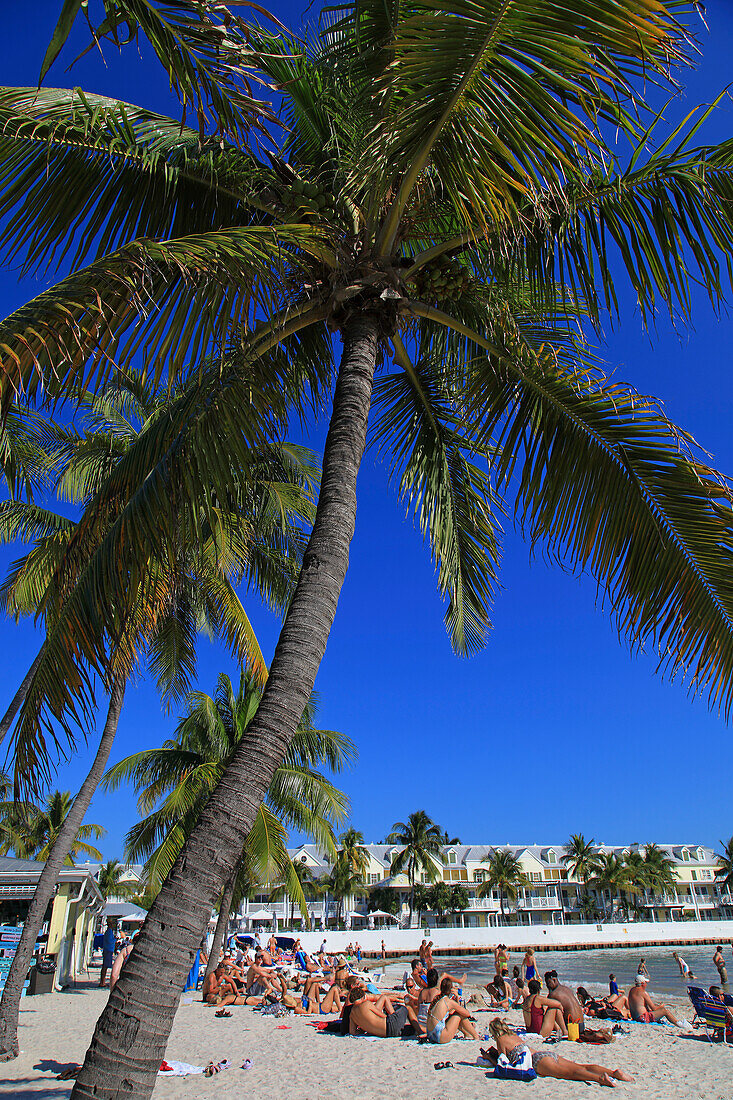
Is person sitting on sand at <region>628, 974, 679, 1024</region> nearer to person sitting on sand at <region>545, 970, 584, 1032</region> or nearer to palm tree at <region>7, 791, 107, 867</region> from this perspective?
person sitting on sand at <region>545, 970, 584, 1032</region>

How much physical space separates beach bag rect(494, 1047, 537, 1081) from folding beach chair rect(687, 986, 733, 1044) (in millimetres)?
5292

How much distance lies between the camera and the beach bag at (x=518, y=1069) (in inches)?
316

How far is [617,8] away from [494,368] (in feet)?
9.41

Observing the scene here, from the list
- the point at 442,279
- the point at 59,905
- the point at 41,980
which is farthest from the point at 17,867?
the point at 442,279

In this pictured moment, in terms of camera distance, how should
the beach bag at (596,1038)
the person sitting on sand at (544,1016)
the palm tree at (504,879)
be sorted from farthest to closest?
the palm tree at (504,879), the beach bag at (596,1038), the person sitting on sand at (544,1016)

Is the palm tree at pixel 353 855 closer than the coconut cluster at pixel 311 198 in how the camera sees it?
No

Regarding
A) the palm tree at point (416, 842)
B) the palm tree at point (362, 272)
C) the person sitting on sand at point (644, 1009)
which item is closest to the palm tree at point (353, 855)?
the palm tree at point (416, 842)

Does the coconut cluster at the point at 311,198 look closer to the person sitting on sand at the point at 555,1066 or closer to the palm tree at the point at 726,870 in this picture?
the person sitting on sand at the point at 555,1066

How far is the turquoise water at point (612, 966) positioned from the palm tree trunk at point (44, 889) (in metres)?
18.2

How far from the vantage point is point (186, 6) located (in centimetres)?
261

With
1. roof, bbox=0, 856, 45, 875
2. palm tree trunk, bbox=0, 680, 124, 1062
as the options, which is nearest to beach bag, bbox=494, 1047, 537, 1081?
palm tree trunk, bbox=0, 680, 124, 1062

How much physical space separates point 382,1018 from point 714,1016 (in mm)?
5542

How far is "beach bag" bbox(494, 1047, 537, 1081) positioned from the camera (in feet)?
26.4

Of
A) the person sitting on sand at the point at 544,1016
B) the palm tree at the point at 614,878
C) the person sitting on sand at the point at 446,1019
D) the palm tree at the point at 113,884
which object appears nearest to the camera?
the person sitting on sand at the point at 446,1019
